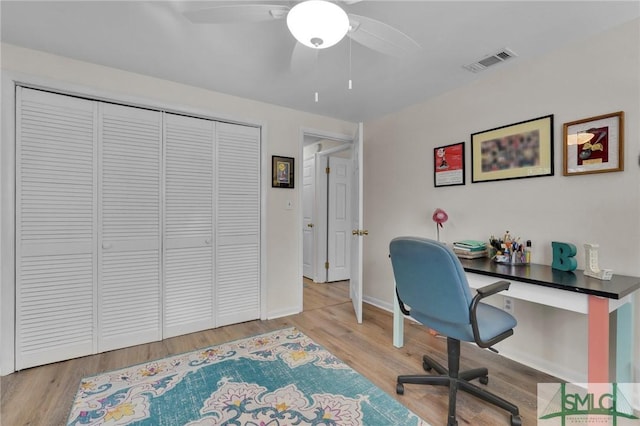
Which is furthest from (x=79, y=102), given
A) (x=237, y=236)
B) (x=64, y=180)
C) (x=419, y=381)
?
(x=419, y=381)

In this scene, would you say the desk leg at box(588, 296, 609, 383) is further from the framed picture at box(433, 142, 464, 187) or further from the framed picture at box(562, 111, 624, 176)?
the framed picture at box(433, 142, 464, 187)

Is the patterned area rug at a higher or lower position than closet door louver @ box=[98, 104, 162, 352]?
lower

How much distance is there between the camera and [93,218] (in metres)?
2.34

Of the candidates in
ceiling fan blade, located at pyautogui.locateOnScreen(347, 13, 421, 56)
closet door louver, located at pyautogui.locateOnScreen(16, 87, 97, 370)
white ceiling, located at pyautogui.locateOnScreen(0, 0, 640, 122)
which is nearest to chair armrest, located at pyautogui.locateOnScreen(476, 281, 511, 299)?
ceiling fan blade, located at pyautogui.locateOnScreen(347, 13, 421, 56)

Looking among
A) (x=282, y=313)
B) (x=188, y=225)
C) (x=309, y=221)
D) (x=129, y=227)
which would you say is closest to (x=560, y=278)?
(x=282, y=313)

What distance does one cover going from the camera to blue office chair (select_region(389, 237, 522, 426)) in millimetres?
1503

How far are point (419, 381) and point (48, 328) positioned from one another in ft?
8.82

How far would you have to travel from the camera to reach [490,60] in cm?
222

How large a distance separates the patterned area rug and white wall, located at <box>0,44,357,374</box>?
91cm

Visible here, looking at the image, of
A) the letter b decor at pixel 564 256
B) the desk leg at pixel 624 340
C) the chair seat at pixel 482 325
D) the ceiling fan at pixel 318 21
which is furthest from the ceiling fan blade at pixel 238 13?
the desk leg at pixel 624 340

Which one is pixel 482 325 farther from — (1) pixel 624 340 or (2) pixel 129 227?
(2) pixel 129 227

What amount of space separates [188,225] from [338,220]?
2.66 meters

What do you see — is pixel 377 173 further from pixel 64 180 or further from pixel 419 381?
pixel 64 180

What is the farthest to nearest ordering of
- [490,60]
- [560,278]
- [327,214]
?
[327,214]
[490,60]
[560,278]
